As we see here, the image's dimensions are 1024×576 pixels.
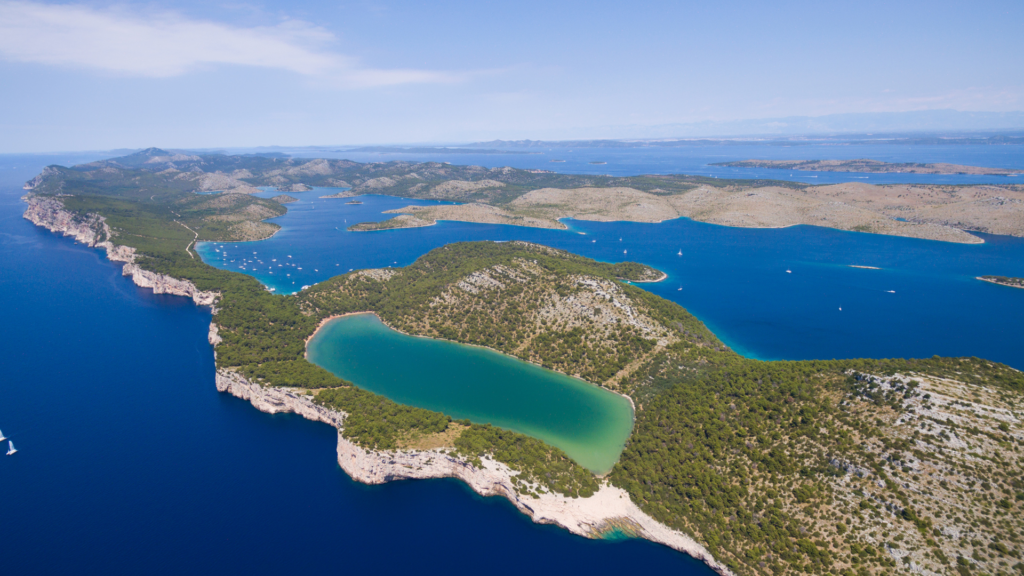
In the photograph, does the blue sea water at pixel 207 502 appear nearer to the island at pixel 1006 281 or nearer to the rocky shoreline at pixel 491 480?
the rocky shoreline at pixel 491 480

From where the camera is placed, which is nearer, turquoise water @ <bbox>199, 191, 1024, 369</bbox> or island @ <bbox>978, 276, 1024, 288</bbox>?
turquoise water @ <bbox>199, 191, 1024, 369</bbox>

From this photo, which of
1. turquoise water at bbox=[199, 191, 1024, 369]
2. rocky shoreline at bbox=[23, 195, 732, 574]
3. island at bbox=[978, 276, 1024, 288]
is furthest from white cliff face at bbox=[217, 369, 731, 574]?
island at bbox=[978, 276, 1024, 288]

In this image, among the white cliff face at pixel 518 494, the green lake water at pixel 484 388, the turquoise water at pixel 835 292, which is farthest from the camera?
the turquoise water at pixel 835 292

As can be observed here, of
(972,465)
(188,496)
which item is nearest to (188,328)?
(188,496)

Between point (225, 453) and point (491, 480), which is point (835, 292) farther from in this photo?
point (225, 453)

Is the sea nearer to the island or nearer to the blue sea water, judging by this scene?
the blue sea water

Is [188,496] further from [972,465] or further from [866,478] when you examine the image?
[972,465]

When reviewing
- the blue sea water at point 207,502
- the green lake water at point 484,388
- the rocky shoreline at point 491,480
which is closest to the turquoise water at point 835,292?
the green lake water at point 484,388

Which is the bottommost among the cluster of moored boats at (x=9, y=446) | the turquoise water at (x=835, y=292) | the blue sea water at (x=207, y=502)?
the blue sea water at (x=207, y=502)
